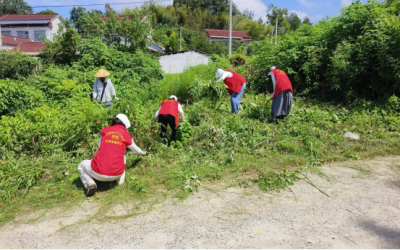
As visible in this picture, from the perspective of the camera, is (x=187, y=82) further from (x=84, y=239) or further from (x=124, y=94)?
(x=84, y=239)

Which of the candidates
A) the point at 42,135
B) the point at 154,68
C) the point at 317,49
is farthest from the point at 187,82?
the point at 42,135

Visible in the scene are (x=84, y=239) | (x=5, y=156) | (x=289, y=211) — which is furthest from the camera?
(x=5, y=156)

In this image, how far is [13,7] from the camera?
6000cm

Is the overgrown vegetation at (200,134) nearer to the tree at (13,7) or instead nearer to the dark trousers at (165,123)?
the dark trousers at (165,123)

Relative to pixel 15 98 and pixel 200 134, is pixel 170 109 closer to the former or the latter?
pixel 200 134

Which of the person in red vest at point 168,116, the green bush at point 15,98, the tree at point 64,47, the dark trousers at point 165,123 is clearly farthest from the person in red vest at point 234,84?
the tree at point 64,47

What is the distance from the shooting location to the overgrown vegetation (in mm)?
4207

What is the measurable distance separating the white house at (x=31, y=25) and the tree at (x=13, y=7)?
89.3ft

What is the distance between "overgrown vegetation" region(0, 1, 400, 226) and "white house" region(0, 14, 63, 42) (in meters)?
30.8

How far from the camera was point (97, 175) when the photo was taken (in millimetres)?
3934

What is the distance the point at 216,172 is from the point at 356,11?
7461mm

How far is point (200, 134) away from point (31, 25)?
38.6 meters

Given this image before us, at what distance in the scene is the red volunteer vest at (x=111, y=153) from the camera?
3.89 m

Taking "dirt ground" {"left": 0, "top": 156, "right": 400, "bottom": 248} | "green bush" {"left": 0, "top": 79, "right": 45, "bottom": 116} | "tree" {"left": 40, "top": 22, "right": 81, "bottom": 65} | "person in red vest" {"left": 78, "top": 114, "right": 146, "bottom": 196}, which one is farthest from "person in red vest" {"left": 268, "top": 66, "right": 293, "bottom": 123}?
"tree" {"left": 40, "top": 22, "right": 81, "bottom": 65}
